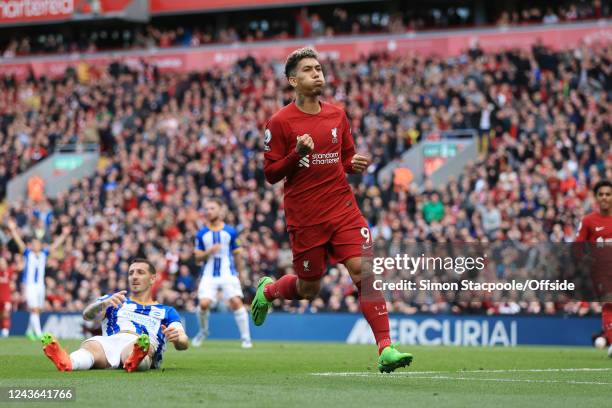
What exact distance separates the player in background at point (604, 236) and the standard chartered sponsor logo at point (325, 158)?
544 centimetres

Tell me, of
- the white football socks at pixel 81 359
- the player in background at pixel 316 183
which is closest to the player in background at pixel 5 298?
the white football socks at pixel 81 359

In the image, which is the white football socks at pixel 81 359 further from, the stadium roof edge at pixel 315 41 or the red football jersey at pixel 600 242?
the stadium roof edge at pixel 315 41

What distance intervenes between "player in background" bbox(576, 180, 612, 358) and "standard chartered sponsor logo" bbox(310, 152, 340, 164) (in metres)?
Answer: 5.44

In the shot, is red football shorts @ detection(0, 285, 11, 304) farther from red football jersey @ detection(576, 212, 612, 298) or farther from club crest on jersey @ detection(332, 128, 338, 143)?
club crest on jersey @ detection(332, 128, 338, 143)

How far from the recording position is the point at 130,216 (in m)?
32.3

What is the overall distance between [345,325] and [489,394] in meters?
15.7

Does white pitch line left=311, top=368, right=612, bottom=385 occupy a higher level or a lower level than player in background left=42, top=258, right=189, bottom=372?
lower

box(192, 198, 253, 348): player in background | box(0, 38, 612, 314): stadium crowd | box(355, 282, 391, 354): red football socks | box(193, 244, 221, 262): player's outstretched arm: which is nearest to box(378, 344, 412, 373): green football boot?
box(355, 282, 391, 354): red football socks

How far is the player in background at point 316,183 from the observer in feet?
35.0

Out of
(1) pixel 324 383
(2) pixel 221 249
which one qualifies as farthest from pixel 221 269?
(1) pixel 324 383

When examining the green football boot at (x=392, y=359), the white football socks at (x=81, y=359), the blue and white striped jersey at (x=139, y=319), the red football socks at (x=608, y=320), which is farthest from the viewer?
the red football socks at (x=608, y=320)

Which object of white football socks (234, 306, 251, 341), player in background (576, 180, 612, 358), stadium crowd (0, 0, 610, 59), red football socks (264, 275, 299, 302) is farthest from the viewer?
stadium crowd (0, 0, 610, 59)

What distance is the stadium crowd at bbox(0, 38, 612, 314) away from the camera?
26.2 meters

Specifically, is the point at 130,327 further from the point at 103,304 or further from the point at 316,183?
the point at 316,183
